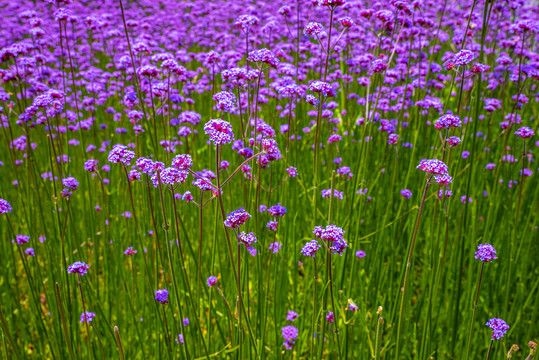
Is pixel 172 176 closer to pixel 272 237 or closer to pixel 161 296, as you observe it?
pixel 161 296

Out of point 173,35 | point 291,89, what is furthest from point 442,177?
point 173,35

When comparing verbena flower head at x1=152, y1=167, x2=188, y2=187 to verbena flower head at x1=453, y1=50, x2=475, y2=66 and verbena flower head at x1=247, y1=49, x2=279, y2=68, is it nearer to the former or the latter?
verbena flower head at x1=247, y1=49, x2=279, y2=68

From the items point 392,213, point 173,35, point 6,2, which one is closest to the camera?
point 392,213

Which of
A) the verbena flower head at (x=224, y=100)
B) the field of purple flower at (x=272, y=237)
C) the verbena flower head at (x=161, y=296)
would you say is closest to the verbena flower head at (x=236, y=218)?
the field of purple flower at (x=272, y=237)

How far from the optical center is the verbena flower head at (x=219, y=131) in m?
1.23

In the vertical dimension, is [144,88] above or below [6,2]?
below

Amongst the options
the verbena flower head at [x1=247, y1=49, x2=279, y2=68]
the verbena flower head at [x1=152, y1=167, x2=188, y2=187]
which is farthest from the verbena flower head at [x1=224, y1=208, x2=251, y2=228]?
the verbena flower head at [x1=247, y1=49, x2=279, y2=68]

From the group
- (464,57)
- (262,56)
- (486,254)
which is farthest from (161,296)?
(464,57)

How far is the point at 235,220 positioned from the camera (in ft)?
4.34

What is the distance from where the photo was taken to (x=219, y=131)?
1.29 metres

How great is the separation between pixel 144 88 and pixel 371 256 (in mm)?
2583

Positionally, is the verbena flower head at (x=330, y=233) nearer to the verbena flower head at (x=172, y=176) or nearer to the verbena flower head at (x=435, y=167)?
the verbena flower head at (x=435, y=167)

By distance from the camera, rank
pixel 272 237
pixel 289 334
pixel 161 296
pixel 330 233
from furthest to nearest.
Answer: pixel 272 237
pixel 289 334
pixel 161 296
pixel 330 233

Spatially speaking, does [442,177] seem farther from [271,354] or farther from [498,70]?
[498,70]
